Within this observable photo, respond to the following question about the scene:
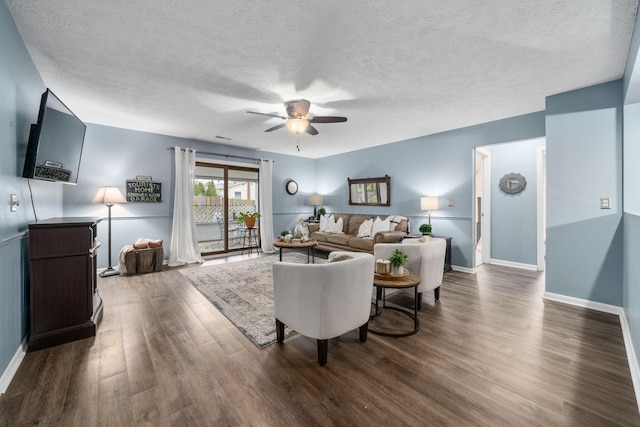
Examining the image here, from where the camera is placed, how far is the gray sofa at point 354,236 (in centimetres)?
460

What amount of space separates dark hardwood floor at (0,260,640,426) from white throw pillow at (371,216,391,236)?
248 cm

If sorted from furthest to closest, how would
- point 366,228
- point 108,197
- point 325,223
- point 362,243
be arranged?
point 325,223
point 366,228
point 362,243
point 108,197

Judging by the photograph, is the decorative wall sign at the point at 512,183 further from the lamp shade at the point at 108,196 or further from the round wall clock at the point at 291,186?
the lamp shade at the point at 108,196

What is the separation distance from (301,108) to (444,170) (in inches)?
127

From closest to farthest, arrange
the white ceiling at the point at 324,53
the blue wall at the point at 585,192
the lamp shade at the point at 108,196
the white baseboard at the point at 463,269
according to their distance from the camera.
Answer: the white ceiling at the point at 324,53
the blue wall at the point at 585,192
the lamp shade at the point at 108,196
the white baseboard at the point at 463,269

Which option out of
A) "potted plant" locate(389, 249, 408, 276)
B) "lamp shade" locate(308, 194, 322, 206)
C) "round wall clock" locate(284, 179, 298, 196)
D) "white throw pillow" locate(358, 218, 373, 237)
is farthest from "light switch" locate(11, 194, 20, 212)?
"lamp shade" locate(308, 194, 322, 206)

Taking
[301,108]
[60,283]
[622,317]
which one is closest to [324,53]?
[301,108]

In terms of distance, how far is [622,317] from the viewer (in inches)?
105

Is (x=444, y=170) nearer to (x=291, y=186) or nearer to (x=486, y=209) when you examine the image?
(x=486, y=209)

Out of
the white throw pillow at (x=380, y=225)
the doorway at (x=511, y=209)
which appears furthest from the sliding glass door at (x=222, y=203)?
the doorway at (x=511, y=209)

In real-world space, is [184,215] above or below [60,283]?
above

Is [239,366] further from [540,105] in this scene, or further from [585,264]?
[540,105]

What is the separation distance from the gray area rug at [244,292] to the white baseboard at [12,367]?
5.05ft

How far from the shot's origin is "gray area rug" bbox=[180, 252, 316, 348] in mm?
2516
